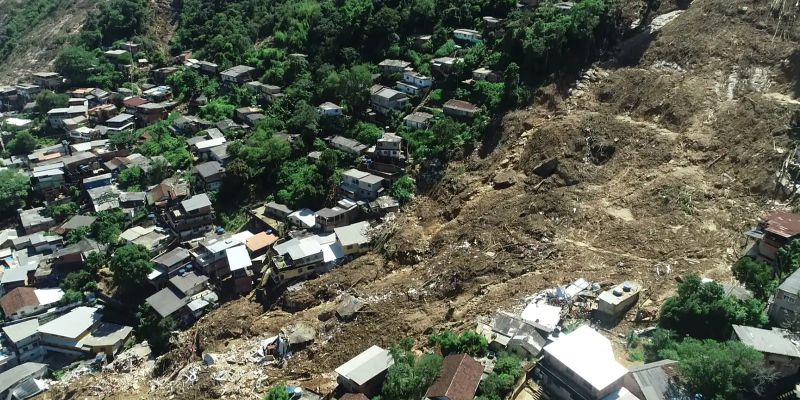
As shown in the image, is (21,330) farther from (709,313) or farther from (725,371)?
(709,313)

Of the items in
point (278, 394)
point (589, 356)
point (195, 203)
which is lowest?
point (278, 394)

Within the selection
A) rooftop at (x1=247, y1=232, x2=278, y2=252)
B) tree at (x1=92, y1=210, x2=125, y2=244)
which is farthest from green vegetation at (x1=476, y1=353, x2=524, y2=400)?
tree at (x1=92, y1=210, x2=125, y2=244)

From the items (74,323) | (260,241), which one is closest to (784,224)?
(260,241)

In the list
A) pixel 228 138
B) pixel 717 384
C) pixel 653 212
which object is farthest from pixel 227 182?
pixel 717 384

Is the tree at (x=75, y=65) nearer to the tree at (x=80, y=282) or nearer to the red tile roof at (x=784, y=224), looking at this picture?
the tree at (x=80, y=282)

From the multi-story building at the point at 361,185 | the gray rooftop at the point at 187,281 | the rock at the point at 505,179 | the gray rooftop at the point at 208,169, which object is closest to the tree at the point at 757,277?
the rock at the point at 505,179

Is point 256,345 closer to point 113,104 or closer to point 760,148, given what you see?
point 760,148
